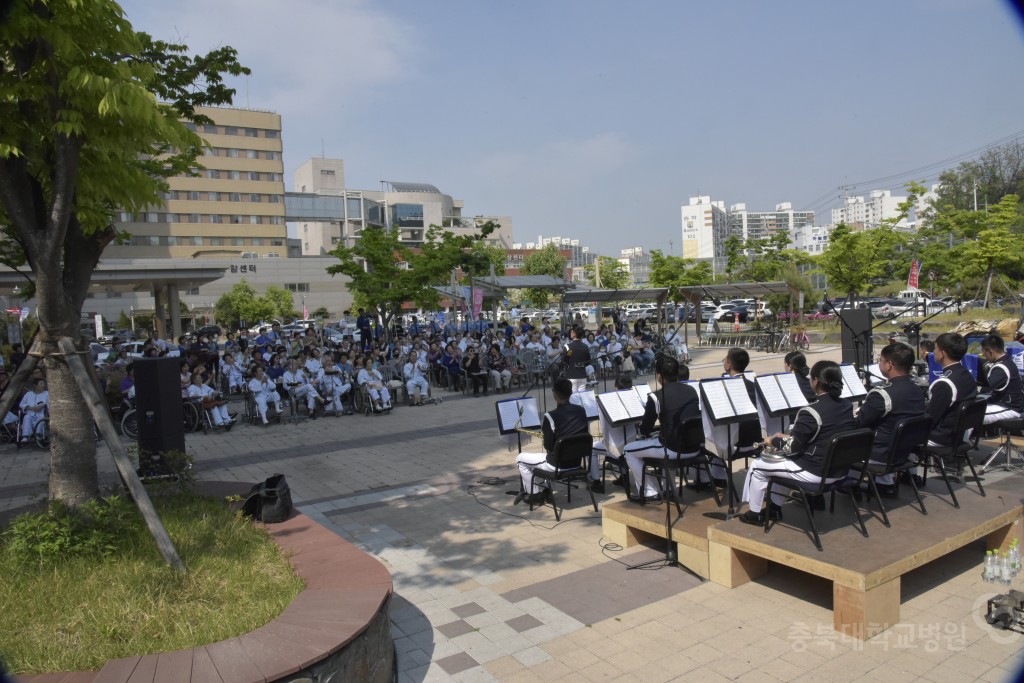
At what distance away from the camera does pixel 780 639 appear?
4.73m

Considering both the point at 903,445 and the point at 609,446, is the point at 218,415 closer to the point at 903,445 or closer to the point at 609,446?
the point at 609,446

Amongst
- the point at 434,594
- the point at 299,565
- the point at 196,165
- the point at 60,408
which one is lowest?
the point at 434,594

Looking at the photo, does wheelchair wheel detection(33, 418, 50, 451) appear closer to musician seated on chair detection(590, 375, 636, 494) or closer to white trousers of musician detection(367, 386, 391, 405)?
white trousers of musician detection(367, 386, 391, 405)

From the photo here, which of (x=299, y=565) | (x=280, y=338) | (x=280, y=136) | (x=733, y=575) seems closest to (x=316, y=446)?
(x=299, y=565)

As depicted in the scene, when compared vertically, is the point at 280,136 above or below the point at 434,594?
above

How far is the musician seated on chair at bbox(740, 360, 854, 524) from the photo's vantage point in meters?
5.58

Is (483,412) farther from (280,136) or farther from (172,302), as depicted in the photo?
(280,136)

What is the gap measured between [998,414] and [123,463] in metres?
9.21

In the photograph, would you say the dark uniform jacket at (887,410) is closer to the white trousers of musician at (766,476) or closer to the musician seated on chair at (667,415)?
the white trousers of musician at (766,476)

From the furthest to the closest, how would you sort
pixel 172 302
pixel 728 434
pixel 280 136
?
pixel 280 136
pixel 172 302
pixel 728 434

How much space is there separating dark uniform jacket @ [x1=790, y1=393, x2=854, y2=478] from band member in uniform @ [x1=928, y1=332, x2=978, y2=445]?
1535 millimetres

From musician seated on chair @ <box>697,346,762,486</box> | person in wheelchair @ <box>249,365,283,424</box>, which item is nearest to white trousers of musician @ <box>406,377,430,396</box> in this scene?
person in wheelchair @ <box>249,365,283,424</box>

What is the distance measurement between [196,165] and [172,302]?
88.3 ft

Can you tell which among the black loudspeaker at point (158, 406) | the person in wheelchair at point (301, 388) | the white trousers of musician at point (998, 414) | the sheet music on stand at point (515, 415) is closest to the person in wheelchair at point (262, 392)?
the person in wheelchair at point (301, 388)
